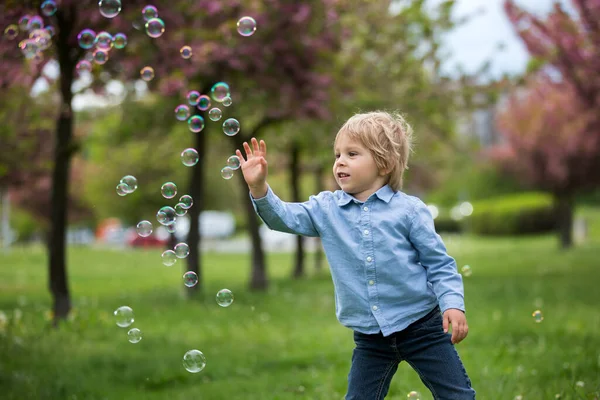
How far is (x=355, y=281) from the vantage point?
343 cm

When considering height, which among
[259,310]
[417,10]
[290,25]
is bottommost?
[259,310]

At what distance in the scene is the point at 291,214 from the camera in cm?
351

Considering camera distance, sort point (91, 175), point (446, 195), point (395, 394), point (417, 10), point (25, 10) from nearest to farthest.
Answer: point (395, 394), point (25, 10), point (417, 10), point (91, 175), point (446, 195)

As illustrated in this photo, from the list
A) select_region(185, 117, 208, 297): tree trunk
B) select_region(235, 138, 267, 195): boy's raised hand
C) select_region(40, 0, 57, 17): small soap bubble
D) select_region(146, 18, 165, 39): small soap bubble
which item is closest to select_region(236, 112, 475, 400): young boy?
select_region(235, 138, 267, 195): boy's raised hand

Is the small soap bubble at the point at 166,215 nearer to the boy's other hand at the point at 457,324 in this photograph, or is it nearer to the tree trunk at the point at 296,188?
the boy's other hand at the point at 457,324

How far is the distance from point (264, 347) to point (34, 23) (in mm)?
3753

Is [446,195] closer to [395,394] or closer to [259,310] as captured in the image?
[259,310]

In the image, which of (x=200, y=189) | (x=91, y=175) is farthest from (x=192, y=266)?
(x=91, y=175)

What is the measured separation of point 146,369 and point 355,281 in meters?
3.19

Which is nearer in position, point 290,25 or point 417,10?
point 290,25

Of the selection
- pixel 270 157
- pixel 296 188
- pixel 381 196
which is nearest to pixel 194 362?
pixel 381 196

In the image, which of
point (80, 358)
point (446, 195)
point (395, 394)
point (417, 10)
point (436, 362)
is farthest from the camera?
point (446, 195)

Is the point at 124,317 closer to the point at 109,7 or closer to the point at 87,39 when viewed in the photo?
the point at 109,7

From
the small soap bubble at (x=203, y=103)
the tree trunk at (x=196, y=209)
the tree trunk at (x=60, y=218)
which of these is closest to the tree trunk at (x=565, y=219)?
the tree trunk at (x=196, y=209)
